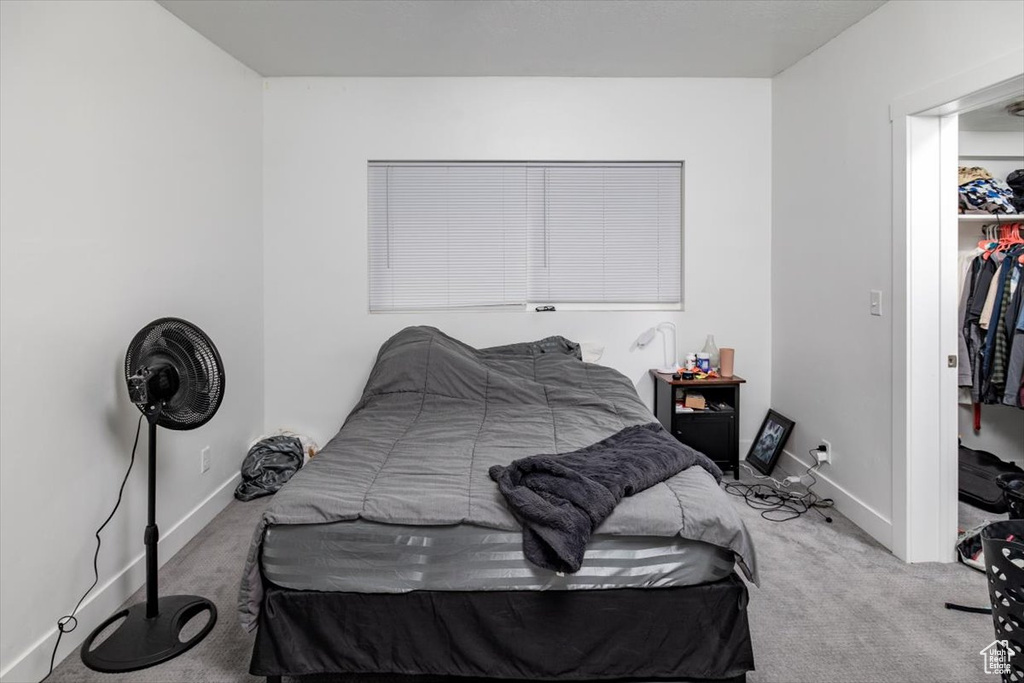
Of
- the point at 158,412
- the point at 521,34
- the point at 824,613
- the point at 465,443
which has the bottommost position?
the point at 824,613

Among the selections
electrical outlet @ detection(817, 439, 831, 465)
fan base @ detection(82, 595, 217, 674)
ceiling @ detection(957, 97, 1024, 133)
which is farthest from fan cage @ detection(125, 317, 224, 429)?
ceiling @ detection(957, 97, 1024, 133)

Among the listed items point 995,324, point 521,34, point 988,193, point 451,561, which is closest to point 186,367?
point 451,561

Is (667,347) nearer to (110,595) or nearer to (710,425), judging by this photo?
(710,425)

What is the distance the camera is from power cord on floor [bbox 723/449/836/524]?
3.14 meters

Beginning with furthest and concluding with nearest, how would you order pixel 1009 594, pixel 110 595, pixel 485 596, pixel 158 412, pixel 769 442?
pixel 769 442 → pixel 110 595 → pixel 158 412 → pixel 485 596 → pixel 1009 594

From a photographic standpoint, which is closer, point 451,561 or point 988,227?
point 451,561

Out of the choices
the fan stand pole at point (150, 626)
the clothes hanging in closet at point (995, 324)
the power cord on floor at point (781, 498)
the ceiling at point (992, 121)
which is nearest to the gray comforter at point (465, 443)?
the fan stand pole at point (150, 626)

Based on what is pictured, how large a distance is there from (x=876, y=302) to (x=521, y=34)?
224 centimetres

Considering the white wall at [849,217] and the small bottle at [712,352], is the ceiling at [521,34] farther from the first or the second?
the small bottle at [712,352]

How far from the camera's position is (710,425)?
3.62 meters

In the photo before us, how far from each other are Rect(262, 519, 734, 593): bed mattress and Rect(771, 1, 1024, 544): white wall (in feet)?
5.39

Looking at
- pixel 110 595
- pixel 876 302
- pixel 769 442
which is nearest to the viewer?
pixel 110 595

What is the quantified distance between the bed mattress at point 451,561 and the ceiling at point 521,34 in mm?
2356

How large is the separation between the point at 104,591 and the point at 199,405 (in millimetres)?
848
